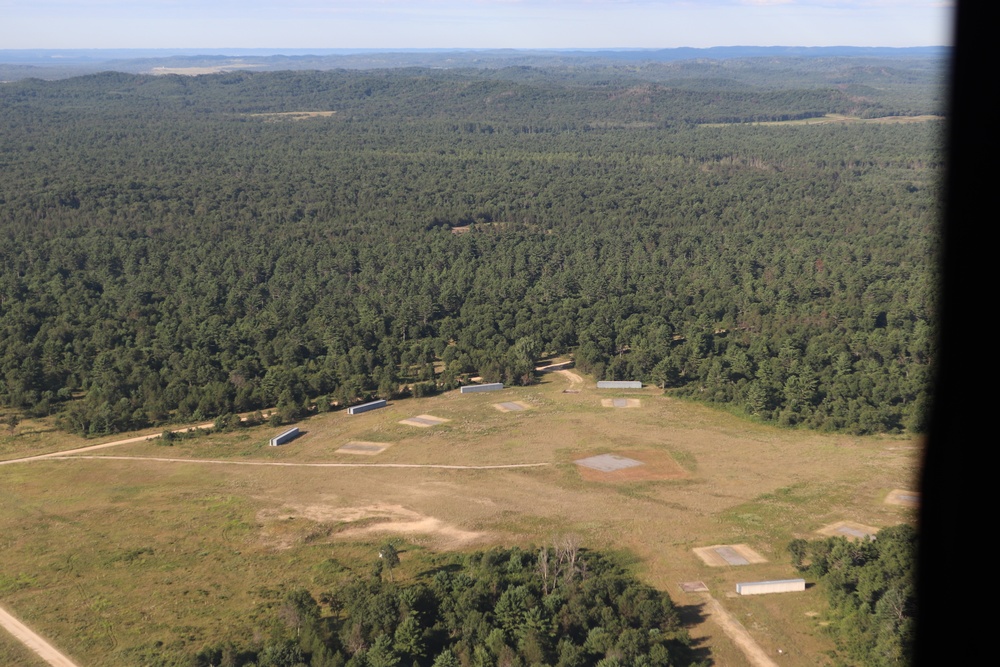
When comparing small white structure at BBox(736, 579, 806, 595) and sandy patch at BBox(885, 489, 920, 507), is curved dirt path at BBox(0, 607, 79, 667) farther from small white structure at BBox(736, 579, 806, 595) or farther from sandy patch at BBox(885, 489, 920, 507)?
sandy patch at BBox(885, 489, 920, 507)

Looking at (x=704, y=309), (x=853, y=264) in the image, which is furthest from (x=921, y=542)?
(x=853, y=264)

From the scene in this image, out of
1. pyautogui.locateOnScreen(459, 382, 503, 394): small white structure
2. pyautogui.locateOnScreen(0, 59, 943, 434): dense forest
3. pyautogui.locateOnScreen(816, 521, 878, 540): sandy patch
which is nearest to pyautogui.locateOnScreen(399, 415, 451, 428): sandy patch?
pyautogui.locateOnScreen(0, 59, 943, 434): dense forest

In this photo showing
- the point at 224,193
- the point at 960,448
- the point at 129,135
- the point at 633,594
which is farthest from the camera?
the point at 129,135

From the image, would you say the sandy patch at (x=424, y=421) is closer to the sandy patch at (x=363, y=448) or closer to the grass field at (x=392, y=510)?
the grass field at (x=392, y=510)

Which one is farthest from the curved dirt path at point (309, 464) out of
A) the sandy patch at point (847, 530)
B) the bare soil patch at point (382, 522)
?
the sandy patch at point (847, 530)

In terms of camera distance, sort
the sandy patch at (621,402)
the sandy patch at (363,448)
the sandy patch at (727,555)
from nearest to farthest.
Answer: the sandy patch at (727,555) < the sandy patch at (363,448) < the sandy patch at (621,402)

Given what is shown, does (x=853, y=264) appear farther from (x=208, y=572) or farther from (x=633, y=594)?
(x=208, y=572)
